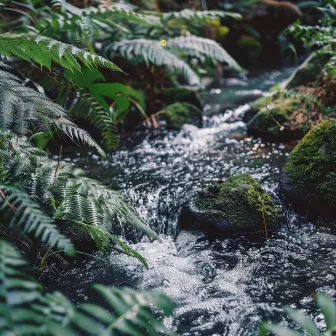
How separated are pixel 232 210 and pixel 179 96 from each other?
11.4 feet

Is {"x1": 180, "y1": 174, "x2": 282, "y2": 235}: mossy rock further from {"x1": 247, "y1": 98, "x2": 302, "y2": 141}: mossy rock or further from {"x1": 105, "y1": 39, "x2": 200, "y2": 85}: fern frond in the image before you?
{"x1": 105, "y1": 39, "x2": 200, "y2": 85}: fern frond

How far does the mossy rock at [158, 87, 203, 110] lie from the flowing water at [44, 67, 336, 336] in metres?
1.93

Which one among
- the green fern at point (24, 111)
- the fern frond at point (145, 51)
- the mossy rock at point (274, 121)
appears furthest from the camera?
the fern frond at point (145, 51)

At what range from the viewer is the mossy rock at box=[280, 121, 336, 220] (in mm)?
2693

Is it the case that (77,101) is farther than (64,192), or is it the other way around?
(77,101)

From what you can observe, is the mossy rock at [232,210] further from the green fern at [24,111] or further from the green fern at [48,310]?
the green fern at [48,310]

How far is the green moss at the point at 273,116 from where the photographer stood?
14.4 ft

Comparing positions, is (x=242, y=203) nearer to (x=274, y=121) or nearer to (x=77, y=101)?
(x=77, y=101)

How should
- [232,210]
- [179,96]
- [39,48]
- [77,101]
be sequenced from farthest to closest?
[179,96] < [77,101] < [232,210] < [39,48]

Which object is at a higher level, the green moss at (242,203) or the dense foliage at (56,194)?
the dense foliage at (56,194)

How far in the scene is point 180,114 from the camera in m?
5.21

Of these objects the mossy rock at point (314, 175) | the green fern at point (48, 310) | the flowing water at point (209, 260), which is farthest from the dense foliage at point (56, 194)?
the mossy rock at point (314, 175)

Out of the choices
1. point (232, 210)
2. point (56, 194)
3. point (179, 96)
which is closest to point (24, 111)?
point (56, 194)

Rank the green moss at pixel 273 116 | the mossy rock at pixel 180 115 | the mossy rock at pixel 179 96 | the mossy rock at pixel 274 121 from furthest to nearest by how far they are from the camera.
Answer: the mossy rock at pixel 179 96 < the mossy rock at pixel 180 115 < the green moss at pixel 273 116 < the mossy rock at pixel 274 121
